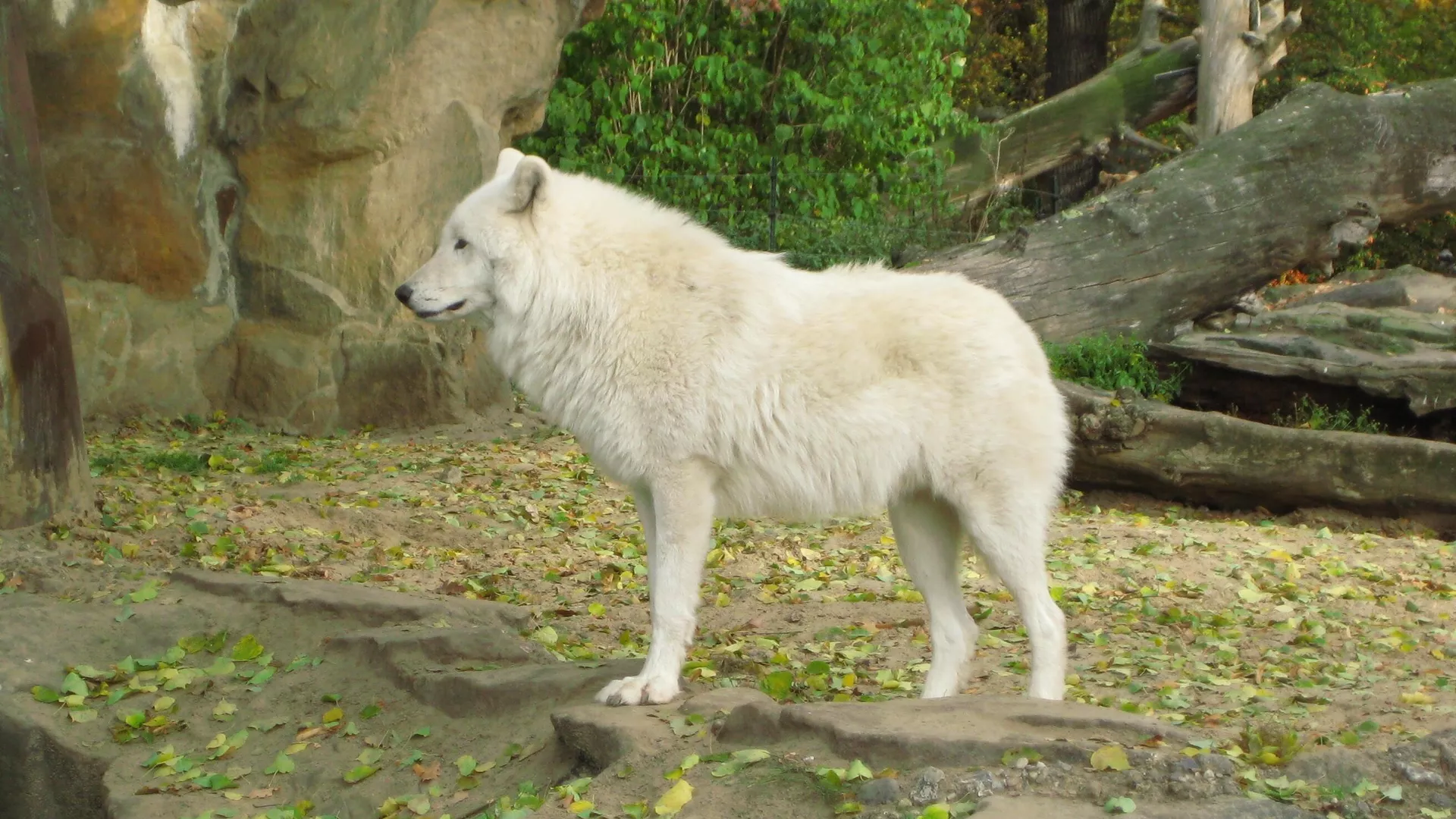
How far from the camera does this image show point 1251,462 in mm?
9508

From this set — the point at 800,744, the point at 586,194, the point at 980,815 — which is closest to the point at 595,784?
the point at 800,744

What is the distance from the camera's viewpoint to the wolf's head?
5.06 metres

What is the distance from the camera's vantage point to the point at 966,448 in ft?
16.0

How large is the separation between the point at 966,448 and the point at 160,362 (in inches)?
278

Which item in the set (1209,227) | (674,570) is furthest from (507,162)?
(1209,227)

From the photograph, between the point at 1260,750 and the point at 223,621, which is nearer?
the point at 1260,750

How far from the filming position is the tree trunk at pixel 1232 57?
47.8 ft

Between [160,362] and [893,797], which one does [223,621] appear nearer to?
[893,797]

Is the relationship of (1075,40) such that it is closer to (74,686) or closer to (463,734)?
(463,734)

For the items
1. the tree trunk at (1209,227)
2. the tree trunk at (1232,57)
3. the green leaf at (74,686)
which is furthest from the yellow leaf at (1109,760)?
the tree trunk at (1232,57)

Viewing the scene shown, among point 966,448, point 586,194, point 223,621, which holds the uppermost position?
point 586,194

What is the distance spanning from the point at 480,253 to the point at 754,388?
117 centimetres

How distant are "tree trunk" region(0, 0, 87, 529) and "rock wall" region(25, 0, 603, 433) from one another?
9.27 ft

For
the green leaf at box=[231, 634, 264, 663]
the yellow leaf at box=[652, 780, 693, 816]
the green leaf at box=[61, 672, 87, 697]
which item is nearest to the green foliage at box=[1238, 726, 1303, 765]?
the yellow leaf at box=[652, 780, 693, 816]
